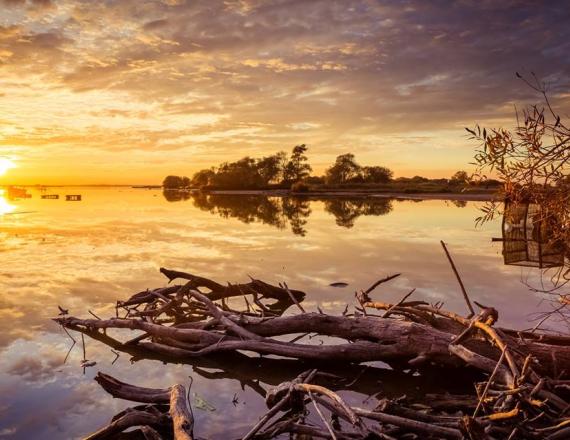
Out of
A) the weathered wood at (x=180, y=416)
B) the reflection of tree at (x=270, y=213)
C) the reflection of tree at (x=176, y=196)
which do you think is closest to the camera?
the weathered wood at (x=180, y=416)

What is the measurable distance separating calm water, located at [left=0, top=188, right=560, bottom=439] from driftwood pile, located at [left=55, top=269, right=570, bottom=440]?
1.54 ft

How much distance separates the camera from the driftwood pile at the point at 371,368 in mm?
5242

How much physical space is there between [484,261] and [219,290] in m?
11.4

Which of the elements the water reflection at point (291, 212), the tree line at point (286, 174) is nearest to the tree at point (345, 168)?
the tree line at point (286, 174)

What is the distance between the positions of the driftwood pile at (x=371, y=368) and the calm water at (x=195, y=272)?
18.5 inches

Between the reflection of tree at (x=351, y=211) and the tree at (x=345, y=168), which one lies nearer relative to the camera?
the reflection of tree at (x=351, y=211)

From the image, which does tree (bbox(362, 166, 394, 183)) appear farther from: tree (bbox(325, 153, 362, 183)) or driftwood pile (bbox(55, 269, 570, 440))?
driftwood pile (bbox(55, 269, 570, 440))

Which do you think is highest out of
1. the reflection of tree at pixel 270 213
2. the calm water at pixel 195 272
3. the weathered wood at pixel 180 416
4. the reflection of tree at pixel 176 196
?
the reflection of tree at pixel 176 196

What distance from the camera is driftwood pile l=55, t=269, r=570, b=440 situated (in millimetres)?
5242

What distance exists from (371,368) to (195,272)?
956 centimetres

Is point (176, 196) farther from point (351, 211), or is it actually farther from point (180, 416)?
point (180, 416)

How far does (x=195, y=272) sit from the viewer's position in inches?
664

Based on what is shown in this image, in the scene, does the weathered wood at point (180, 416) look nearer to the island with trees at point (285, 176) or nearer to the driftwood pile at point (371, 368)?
the driftwood pile at point (371, 368)

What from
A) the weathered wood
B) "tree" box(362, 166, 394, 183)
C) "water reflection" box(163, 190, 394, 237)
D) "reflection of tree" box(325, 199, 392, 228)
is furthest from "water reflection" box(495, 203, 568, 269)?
"tree" box(362, 166, 394, 183)
